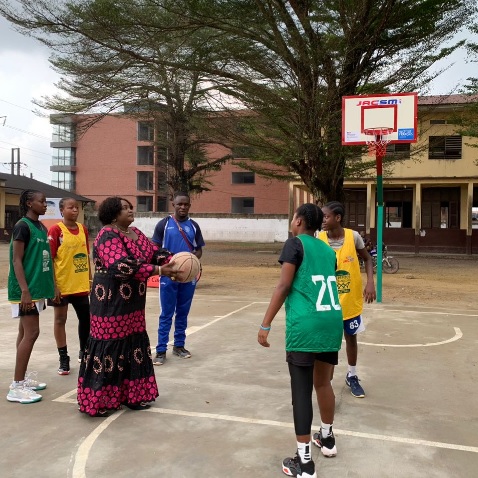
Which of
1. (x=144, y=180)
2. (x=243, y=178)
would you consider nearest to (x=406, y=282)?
(x=243, y=178)

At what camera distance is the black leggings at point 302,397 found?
3.04 meters

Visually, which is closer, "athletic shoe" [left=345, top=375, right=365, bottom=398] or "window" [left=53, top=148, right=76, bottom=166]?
"athletic shoe" [left=345, top=375, right=365, bottom=398]

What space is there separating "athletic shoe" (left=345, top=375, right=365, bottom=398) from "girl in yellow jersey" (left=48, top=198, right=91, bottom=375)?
2.63m

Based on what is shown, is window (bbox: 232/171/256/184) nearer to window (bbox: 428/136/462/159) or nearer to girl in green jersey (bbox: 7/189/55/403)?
window (bbox: 428/136/462/159)

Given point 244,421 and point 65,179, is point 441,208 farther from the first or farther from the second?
point 65,179

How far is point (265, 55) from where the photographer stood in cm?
1620

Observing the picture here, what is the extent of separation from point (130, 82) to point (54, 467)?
19.3 metres

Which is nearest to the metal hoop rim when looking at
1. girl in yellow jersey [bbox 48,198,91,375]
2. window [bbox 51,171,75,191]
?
girl in yellow jersey [bbox 48,198,91,375]

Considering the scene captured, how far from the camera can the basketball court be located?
3197mm

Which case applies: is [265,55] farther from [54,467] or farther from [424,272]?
[54,467]

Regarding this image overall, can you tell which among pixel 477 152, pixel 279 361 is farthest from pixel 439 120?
pixel 279 361

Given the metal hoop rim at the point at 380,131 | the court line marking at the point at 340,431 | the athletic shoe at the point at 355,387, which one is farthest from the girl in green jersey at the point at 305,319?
the metal hoop rim at the point at 380,131

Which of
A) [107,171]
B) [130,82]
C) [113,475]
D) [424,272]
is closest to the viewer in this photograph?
[113,475]

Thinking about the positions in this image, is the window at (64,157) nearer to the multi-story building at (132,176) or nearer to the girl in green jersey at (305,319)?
the multi-story building at (132,176)
